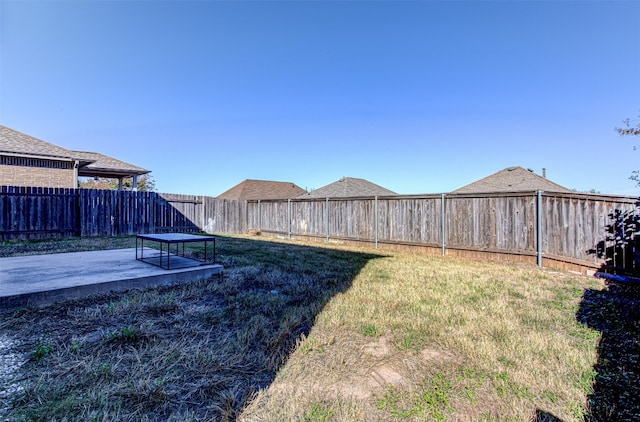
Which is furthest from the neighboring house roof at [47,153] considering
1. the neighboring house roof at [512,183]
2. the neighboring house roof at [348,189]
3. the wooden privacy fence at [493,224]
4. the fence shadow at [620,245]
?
the fence shadow at [620,245]

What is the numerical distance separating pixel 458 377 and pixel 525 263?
596cm

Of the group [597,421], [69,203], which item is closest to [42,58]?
[69,203]

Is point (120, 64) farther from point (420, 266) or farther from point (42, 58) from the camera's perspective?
point (420, 266)

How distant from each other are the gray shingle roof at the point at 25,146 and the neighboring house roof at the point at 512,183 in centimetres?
1721

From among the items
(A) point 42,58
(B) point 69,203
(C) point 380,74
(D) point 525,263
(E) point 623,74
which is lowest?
(D) point 525,263

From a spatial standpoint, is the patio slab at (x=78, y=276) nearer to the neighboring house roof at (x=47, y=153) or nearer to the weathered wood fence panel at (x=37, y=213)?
the weathered wood fence panel at (x=37, y=213)

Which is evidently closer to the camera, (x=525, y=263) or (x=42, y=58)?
(x=525, y=263)

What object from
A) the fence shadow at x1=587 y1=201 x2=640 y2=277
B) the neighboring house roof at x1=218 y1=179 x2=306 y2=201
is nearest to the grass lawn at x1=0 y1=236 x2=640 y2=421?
the fence shadow at x1=587 y1=201 x2=640 y2=277

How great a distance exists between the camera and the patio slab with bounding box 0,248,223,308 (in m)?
3.22

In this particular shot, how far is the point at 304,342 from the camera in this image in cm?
252

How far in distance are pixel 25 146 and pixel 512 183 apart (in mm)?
20626

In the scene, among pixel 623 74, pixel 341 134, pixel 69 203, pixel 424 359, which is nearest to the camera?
pixel 424 359

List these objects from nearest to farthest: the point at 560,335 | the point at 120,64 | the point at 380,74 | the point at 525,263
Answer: the point at 560,335 → the point at 525,263 → the point at 120,64 → the point at 380,74

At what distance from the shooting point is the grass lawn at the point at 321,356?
168 cm
